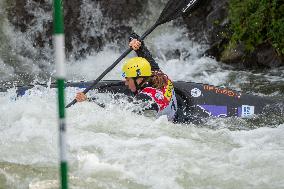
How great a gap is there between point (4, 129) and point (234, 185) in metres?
2.85

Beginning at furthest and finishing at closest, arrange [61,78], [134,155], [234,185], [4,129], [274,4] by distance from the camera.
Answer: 1. [274,4]
2. [4,129]
3. [134,155]
4. [234,185]
5. [61,78]


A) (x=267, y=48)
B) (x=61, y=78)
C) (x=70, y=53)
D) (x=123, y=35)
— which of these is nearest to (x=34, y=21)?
(x=70, y=53)

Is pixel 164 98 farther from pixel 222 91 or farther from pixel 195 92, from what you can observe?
pixel 222 91

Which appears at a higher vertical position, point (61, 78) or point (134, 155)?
point (61, 78)

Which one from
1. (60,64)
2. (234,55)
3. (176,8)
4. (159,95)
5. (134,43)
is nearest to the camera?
(60,64)

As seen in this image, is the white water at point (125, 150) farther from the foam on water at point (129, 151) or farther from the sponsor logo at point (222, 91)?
the sponsor logo at point (222, 91)

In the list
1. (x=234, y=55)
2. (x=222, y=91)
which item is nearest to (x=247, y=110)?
(x=222, y=91)

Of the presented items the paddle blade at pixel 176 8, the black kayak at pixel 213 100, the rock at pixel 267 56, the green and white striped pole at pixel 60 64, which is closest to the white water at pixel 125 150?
the black kayak at pixel 213 100

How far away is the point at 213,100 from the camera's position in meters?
6.76

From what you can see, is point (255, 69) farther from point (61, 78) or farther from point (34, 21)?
point (61, 78)

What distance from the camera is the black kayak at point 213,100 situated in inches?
263

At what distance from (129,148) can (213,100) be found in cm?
199

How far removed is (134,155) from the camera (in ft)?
16.3

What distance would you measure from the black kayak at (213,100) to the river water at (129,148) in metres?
0.15
